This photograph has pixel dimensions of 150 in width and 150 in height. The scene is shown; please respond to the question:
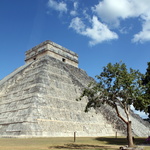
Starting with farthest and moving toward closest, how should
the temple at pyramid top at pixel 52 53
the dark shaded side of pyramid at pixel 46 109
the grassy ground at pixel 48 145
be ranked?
the temple at pyramid top at pixel 52 53 < the dark shaded side of pyramid at pixel 46 109 < the grassy ground at pixel 48 145

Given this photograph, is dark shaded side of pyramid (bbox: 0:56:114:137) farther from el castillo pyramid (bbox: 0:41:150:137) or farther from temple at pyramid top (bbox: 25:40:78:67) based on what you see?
temple at pyramid top (bbox: 25:40:78:67)

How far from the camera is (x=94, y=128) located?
21.2 meters

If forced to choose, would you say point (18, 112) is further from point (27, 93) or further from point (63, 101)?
point (63, 101)

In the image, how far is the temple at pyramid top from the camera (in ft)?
106

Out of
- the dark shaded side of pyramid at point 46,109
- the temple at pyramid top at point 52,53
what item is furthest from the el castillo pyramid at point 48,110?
the temple at pyramid top at point 52,53

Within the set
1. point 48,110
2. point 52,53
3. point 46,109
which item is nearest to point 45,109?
point 46,109

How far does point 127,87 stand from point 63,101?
1079 centimetres

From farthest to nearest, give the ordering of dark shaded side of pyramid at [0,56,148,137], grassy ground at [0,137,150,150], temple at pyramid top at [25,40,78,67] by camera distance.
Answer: temple at pyramid top at [25,40,78,67] < dark shaded side of pyramid at [0,56,148,137] < grassy ground at [0,137,150,150]

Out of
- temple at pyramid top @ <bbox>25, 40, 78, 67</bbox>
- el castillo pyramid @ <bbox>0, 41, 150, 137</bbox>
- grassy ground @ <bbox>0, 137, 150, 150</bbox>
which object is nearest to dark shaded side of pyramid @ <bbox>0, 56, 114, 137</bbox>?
el castillo pyramid @ <bbox>0, 41, 150, 137</bbox>

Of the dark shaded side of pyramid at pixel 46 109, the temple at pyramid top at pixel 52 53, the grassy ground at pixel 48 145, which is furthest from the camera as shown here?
the temple at pyramid top at pixel 52 53

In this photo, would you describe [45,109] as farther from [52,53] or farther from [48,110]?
[52,53]

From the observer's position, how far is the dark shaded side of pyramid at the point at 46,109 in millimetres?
17375

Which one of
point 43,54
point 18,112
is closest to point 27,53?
point 43,54

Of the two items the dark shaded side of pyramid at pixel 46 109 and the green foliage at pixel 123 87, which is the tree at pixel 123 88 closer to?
the green foliage at pixel 123 87
